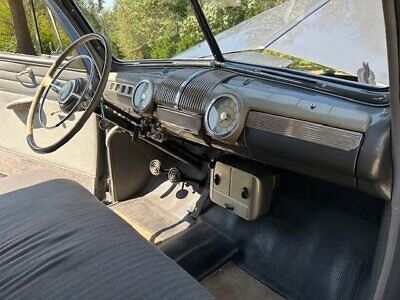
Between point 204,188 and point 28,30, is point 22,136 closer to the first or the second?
point 28,30

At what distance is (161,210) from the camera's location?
2.37 meters

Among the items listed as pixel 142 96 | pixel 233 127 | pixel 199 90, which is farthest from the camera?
pixel 142 96

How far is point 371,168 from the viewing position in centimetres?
109

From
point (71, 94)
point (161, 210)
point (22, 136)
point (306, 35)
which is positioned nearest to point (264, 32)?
point (306, 35)

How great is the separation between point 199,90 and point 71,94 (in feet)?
1.73

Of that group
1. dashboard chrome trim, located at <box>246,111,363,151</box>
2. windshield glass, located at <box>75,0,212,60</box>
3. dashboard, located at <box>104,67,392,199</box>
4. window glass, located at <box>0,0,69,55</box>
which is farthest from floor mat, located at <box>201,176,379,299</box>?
window glass, located at <box>0,0,69,55</box>

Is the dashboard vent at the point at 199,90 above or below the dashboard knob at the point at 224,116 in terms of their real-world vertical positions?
above

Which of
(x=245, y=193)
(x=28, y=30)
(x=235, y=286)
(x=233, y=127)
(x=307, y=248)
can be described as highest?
(x=28, y=30)

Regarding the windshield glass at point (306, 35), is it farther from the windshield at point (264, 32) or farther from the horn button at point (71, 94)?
the horn button at point (71, 94)

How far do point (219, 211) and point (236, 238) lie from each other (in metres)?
0.19

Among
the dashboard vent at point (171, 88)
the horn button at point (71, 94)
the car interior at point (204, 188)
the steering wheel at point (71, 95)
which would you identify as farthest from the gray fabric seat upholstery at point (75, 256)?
the dashboard vent at point (171, 88)

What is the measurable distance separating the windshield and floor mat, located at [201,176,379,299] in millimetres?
679

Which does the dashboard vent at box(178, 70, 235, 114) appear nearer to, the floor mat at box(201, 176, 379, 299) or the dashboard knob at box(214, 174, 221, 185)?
the dashboard knob at box(214, 174, 221, 185)

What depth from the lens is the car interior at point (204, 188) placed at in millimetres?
1157
